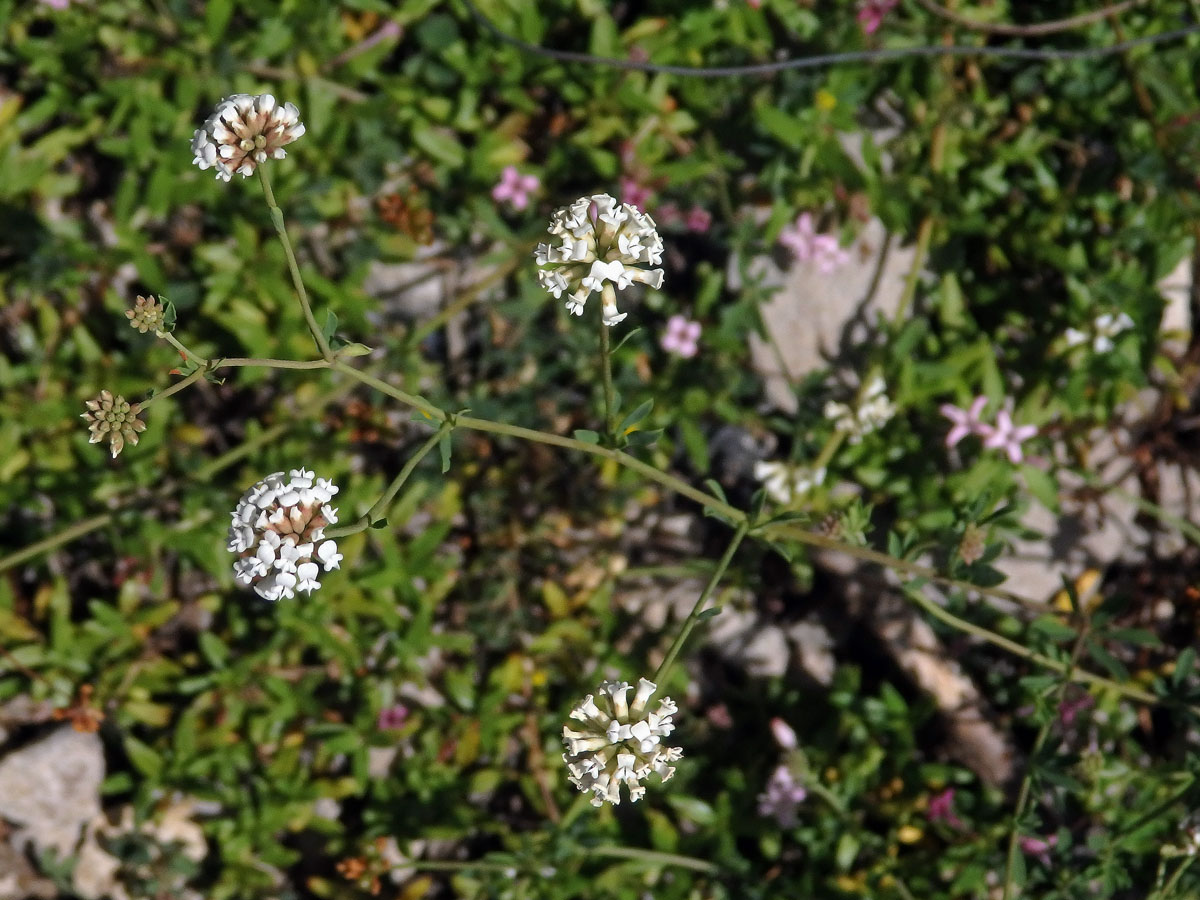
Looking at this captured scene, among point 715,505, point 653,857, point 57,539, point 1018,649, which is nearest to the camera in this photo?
point 715,505

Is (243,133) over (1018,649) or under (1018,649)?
over

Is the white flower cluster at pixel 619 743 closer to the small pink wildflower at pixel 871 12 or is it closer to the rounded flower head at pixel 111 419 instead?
the rounded flower head at pixel 111 419

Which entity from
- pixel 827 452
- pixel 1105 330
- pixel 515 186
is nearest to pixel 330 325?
pixel 515 186

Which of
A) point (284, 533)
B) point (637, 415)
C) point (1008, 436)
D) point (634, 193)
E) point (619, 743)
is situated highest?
point (634, 193)

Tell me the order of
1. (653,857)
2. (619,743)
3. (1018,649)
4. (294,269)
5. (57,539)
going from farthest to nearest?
(653,857), (57,539), (1018,649), (619,743), (294,269)

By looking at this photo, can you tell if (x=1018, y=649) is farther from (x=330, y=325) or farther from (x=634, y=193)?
(x=634, y=193)

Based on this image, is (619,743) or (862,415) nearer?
(619,743)

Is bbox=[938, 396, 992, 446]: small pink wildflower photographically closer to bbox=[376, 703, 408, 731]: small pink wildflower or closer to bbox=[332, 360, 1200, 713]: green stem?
bbox=[332, 360, 1200, 713]: green stem

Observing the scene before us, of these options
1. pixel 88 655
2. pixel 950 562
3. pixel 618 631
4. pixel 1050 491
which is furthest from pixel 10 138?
pixel 1050 491
